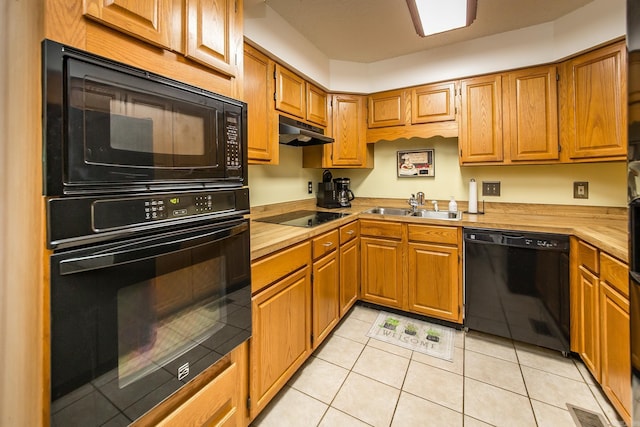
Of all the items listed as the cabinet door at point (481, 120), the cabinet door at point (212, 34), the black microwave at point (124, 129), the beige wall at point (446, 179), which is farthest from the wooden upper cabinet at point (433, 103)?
the black microwave at point (124, 129)

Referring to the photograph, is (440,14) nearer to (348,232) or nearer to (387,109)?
(387,109)

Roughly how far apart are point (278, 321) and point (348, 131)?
195cm

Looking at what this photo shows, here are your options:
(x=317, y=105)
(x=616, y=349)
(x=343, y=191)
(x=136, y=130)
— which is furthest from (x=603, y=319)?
(x=317, y=105)

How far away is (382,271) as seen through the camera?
2432mm

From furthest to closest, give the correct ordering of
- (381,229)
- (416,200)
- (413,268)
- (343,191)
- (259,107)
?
1. (343,191)
2. (416,200)
3. (381,229)
4. (413,268)
5. (259,107)

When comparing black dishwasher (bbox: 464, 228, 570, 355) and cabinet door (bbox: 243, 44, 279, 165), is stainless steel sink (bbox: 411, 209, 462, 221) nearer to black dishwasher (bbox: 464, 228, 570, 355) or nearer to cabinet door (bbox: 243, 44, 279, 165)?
black dishwasher (bbox: 464, 228, 570, 355)

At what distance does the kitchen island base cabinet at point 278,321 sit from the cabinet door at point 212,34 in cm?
85

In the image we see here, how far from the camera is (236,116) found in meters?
1.08

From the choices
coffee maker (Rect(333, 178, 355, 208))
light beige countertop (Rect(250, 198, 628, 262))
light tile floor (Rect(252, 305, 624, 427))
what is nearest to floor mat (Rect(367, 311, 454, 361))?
light tile floor (Rect(252, 305, 624, 427))

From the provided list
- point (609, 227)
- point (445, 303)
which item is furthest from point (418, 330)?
point (609, 227)

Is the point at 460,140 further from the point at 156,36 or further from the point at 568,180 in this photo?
the point at 156,36

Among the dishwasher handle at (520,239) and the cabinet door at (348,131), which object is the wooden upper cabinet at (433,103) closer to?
the cabinet door at (348,131)

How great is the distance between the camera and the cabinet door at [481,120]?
2.25 metres

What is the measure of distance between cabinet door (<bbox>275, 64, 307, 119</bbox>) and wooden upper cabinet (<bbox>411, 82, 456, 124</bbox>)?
1.03 metres
